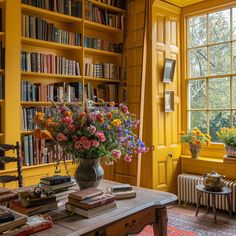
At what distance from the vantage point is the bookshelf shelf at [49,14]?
331cm

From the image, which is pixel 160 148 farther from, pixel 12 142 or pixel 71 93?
pixel 12 142

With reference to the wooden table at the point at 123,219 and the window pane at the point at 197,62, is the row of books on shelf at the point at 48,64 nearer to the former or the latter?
the window pane at the point at 197,62

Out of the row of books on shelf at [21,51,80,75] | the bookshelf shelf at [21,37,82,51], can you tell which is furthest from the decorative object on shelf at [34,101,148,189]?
the bookshelf shelf at [21,37,82,51]

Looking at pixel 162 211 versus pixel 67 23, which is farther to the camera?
pixel 67 23

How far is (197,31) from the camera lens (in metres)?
4.40

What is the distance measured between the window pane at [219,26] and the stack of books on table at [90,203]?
3277 millimetres

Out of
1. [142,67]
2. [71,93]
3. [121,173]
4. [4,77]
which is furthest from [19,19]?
[121,173]

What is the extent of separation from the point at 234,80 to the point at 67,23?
7.82 ft

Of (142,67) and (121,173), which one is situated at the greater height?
(142,67)

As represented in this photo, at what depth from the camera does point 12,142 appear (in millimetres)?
3158

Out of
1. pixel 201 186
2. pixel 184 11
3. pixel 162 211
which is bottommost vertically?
pixel 201 186

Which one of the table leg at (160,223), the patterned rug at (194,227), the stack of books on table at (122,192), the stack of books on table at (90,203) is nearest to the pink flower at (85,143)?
the stack of books on table at (90,203)

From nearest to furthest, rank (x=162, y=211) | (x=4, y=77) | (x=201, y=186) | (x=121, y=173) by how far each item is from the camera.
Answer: (x=162, y=211) < (x=4, y=77) < (x=201, y=186) < (x=121, y=173)

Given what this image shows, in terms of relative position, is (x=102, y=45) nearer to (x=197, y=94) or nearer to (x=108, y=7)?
(x=108, y=7)
